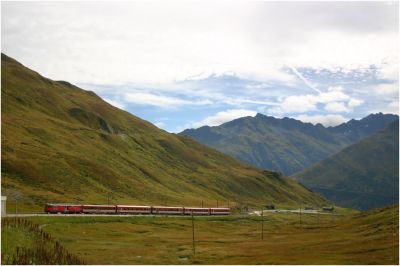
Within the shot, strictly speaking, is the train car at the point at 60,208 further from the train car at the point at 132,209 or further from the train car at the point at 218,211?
the train car at the point at 218,211

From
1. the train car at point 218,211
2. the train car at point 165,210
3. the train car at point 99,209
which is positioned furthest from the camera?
the train car at point 218,211

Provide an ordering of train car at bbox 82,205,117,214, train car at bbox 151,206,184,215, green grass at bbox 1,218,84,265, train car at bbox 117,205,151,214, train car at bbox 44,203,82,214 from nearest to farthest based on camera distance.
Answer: green grass at bbox 1,218,84,265 → train car at bbox 44,203,82,214 → train car at bbox 82,205,117,214 → train car at bbox 117,205,151,214 → train car at bbox 151,206,184,215

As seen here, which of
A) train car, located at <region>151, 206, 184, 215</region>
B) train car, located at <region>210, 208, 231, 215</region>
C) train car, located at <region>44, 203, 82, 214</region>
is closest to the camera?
train car, located at <region>44, 203, 82, 214</region>

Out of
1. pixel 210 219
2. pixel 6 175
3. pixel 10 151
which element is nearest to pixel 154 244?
pixel 210 219

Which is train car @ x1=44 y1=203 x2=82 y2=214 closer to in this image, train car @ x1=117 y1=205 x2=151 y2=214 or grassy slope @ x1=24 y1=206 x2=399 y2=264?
grassy slope @ x1=24 y1=206 x2=399 y2=264

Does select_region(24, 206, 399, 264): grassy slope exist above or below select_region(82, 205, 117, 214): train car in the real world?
below

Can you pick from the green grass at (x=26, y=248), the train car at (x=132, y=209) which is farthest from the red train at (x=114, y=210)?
the green grass at (x=26, y=248)

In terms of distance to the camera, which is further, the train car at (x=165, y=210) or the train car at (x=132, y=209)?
the train car at (x=165, y=210)

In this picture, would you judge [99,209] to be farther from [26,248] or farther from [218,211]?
[26,248]

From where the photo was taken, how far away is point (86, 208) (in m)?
140

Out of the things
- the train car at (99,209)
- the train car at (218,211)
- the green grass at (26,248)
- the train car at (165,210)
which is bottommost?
the train car at (218,211)

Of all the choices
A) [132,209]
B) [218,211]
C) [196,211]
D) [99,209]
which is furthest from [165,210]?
[218,211]

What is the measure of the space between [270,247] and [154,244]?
2656 centimetres

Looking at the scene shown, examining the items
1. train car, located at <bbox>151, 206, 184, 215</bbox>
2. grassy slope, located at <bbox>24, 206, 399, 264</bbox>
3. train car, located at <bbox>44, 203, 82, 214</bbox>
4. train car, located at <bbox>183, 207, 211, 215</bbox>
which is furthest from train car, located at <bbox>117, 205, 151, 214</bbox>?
train car, located at <bbox>183, 207, 211, 215</bbox>
